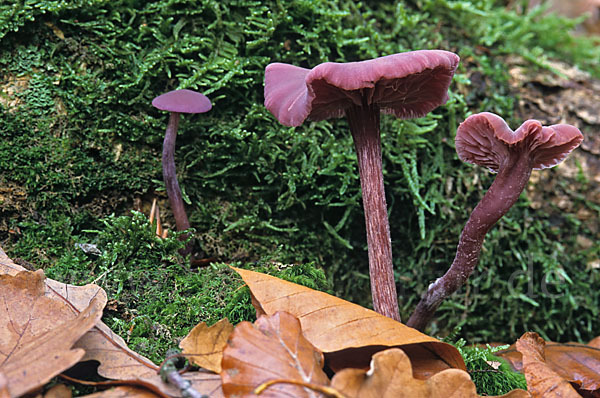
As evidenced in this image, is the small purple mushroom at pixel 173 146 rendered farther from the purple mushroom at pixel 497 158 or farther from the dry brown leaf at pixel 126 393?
the purple mushroom at pixel 497 158

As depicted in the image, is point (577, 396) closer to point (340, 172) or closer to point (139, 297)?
point (340, 172)

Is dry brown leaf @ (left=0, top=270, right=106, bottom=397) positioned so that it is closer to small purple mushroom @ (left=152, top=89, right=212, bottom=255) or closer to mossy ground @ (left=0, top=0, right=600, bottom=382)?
mossy ground @ (left=0, top=0, right=600, bottom=382)

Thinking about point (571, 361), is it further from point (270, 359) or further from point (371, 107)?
point (270, 359)

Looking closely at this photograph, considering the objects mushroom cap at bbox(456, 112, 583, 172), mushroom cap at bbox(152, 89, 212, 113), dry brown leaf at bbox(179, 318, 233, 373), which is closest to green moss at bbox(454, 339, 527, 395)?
mushroom cap at bbox(456, 112, 583, 172)

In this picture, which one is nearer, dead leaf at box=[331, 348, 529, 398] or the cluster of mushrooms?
dead leaf at box=[331, 348, 529, 398]

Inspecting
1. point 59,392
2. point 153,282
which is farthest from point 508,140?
point 59,392

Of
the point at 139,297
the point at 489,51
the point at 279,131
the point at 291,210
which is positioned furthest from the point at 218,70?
the point at 489,51

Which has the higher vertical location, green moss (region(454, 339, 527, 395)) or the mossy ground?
the mossy ground
